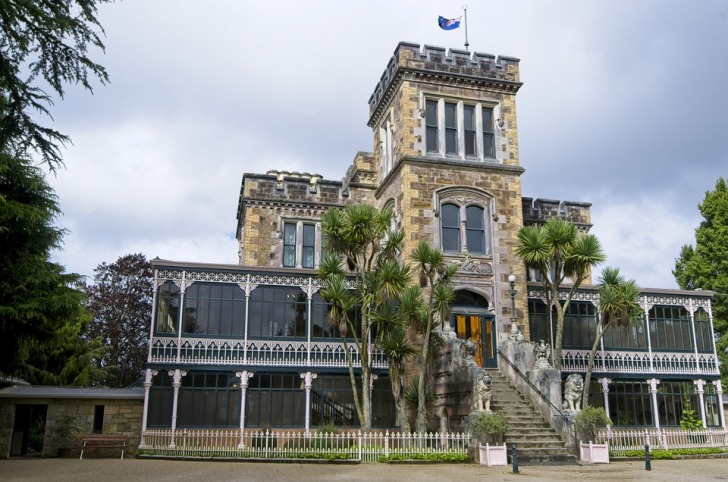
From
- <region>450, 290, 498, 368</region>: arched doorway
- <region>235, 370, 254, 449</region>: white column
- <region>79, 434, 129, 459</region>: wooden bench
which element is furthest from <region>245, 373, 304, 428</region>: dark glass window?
<region>450, 290, 498, 368</region>: arched doorway

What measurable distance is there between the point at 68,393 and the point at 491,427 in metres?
13.5

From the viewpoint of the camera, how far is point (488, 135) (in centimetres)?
2703

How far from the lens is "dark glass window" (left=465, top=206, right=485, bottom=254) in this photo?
2575 cm

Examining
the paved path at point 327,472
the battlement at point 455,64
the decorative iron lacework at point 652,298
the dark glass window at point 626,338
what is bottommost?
the paved path at point 327,472

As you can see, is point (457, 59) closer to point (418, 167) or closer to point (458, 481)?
point (418, 167)

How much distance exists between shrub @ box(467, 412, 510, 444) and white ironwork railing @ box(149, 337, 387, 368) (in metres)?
6.09

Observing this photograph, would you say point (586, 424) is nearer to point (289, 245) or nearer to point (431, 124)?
point (431, 124)

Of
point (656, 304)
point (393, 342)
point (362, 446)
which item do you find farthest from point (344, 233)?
point (656, 304)

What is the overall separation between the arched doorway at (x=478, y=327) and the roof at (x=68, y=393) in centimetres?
1124

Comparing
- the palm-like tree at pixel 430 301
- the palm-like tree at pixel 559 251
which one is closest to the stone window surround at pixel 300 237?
the palm-like tree at pixel 430 301

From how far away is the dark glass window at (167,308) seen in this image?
2311 centimetres

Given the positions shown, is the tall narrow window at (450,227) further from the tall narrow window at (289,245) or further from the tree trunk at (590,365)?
the tall narrow window at (289,245)

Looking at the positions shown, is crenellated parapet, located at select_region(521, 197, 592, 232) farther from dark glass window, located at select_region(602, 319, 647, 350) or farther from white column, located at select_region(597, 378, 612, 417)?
white column, located at select_region(597, 378, 612, 417)

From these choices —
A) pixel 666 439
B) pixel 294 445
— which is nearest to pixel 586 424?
pixel 666 439
